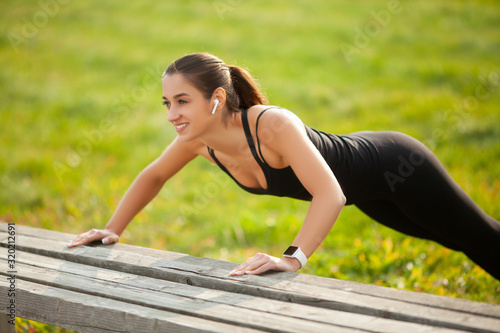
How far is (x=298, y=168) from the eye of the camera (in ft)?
7.77

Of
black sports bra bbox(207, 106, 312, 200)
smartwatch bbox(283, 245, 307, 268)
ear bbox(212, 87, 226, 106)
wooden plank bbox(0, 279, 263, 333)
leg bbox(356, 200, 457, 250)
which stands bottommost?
leg bbox(356, 200, 457, 250)

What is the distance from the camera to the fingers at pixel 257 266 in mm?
2213

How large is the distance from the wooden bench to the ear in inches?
29.8

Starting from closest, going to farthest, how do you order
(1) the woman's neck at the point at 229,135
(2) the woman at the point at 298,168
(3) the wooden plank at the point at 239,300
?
1. (3) the wooden plank at the point at 239,300
2. (2) the woman at the point at 298,168
3. (1) the woman's neck at the point at 229,135

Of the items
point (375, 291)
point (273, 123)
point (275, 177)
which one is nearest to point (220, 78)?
point (273, 123)

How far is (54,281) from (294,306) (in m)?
1.00

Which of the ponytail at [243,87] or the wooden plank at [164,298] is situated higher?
the ponytail at [243,87]

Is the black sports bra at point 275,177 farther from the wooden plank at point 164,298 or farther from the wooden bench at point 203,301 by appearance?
the wooden plank at point 164,298

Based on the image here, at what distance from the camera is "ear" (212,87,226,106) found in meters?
2.59

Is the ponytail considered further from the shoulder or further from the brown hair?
the shoulder

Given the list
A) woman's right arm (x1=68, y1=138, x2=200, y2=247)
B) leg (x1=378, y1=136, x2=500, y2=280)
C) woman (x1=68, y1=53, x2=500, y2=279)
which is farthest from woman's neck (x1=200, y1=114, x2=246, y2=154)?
leg (x1=378, y1=136, x2=500, y2=280)

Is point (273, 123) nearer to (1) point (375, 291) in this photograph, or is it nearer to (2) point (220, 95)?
(2) point (220, 95)

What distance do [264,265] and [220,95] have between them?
2.82 feet

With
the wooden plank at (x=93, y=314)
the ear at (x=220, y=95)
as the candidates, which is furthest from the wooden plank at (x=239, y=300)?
the ear at (x=220, y=95)
